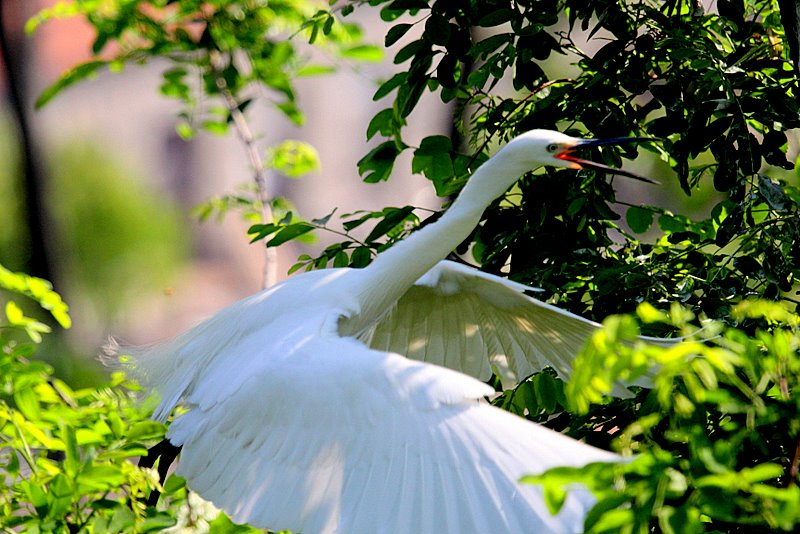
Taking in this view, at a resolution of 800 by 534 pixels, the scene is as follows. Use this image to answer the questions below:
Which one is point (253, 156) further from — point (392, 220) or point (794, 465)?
point (794, 465)

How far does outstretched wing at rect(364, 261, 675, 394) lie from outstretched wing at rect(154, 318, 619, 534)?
45 centimetres

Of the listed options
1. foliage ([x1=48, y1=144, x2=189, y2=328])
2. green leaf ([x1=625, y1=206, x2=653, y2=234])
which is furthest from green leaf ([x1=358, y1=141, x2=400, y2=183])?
foliage ([x1=48, y1=144, x2=189, y2=328])

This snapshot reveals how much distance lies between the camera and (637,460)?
66 cm

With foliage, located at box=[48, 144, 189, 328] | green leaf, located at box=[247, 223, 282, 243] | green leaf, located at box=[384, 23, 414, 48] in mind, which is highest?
green leaf, located at box=[384, 23, 414, 48]

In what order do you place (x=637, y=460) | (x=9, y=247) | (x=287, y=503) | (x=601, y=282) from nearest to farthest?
(x=637, y=460), (x=287, y=503), (x=601, y=282), (x=9, y=247)

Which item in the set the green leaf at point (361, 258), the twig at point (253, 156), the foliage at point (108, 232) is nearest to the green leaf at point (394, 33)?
the green leaf at point (361, 258)

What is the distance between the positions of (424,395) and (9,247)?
3.21m

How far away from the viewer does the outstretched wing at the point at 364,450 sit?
1.10 meters

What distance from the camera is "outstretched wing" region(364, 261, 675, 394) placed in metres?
1.83

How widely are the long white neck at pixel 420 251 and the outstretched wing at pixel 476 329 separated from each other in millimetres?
112

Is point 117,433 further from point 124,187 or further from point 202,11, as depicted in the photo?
point 124,187

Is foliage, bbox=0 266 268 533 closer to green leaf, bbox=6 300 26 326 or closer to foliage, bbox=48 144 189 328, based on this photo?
green leaf, bbox=6 300 26 326

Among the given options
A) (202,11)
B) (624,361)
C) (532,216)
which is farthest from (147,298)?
(624,361)

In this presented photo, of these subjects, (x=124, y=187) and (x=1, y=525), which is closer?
(x=1, y=525)
